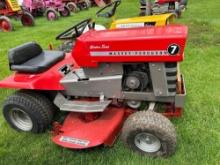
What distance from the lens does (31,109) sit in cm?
349

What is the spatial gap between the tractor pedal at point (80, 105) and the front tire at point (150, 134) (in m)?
0.36

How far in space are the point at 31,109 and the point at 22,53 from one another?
0.69 m

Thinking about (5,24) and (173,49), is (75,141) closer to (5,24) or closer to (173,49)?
(173,49)

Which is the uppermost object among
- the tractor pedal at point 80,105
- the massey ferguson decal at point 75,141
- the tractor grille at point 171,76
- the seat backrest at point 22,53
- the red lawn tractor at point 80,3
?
the seat backrest at point 22,53

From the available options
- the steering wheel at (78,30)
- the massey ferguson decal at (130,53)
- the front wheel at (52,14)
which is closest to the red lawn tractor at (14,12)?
the front wheel at (52,14)

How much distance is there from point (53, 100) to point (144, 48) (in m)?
1.33

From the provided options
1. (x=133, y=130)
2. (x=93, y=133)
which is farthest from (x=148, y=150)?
(x=93, y=133)

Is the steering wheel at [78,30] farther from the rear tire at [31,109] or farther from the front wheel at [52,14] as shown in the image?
the front wheel at [52,14]

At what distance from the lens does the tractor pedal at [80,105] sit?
3.24 metres

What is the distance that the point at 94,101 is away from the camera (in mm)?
3439

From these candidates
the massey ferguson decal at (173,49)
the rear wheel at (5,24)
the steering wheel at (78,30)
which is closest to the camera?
the massey ferguson decal at (173,49)

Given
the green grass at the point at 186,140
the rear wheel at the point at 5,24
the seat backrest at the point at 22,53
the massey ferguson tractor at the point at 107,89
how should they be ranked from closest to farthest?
the massey ferguson tractor at the point at 107,89
the green grass at the point at 186,140
the seat backrest at the point at 22,53
the rear wheel at the point at 5,24

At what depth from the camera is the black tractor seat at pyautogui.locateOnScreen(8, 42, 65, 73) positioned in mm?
3593

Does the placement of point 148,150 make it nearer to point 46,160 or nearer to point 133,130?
point 133,130
